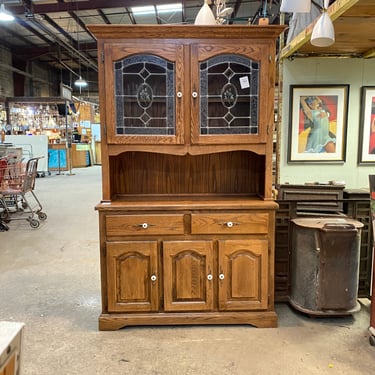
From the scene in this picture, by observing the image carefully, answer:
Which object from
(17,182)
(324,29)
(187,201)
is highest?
(324,29)

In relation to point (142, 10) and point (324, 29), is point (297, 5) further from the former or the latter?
point (142, 10)

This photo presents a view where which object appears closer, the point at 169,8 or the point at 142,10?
the point at 169,8

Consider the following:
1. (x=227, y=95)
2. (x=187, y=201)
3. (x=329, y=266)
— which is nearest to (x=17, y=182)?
(x=187, y=201)

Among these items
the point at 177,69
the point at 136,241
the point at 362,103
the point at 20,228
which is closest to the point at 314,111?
the point at 362,103

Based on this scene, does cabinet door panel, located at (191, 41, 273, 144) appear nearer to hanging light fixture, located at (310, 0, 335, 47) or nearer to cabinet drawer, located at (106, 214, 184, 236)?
hanging light fixture, located at (310, 0, 335, 47)

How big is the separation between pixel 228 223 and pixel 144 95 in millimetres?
1050

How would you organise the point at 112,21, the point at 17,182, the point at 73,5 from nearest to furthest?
the point at 17,182
the point at 73,5
the point at 112,21

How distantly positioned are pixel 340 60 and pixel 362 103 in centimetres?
45

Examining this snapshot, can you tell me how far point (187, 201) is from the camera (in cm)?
257

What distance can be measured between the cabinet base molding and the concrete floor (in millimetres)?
44

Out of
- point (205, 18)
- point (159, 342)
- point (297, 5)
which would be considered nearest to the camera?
point (297, 5)

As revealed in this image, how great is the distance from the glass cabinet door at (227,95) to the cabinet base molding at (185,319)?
1199mm

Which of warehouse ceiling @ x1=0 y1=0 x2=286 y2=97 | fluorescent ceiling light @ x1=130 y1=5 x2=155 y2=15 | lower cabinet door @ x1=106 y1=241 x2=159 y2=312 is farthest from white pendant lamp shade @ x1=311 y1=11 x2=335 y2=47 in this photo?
fluorescent ceiling light @ x1=130 y1=5 x2=155 y2=15

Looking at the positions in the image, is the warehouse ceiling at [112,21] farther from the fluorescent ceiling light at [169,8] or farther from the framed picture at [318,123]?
the framed picture at [318,123]
